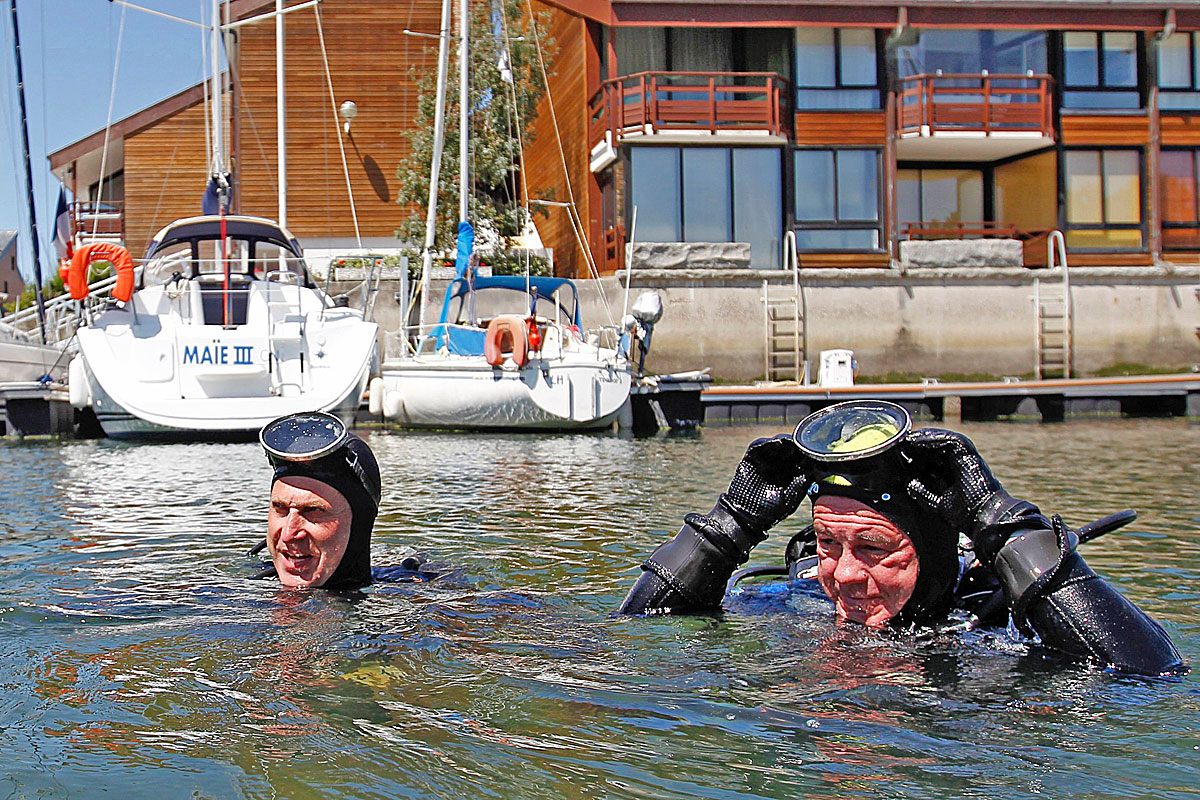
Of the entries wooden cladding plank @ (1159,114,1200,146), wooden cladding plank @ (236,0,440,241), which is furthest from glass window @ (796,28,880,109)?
wooden cladding plank @ (236,0,440,241)

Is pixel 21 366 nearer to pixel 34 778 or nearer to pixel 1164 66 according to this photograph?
pixel 34 778

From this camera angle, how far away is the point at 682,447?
56.0 feet

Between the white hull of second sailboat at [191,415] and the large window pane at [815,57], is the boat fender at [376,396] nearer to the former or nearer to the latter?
the white hull of second sailboat at [191,415]

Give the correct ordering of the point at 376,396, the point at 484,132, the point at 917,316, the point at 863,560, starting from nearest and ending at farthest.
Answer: the point at 863,560 < the point at 376,396 < the point at 917,316 < the point at 484,132

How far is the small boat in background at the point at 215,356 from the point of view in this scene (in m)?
18.2

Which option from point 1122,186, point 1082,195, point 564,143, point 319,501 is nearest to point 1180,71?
point 1122,186

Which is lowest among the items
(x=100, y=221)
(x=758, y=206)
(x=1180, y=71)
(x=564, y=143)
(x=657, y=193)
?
(x=758, y=206)

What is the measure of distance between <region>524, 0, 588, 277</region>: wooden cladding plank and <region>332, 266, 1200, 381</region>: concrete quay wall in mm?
4592

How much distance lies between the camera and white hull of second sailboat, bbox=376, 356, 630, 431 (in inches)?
786

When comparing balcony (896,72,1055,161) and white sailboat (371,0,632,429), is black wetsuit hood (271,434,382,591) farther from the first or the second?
balcony (896,72,1055,161)

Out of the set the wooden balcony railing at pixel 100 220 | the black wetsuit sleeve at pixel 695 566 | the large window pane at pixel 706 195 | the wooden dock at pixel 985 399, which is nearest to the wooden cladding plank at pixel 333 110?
the wooden balcony railing at pixel 100 220

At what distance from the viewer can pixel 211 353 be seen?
18469 millimetres

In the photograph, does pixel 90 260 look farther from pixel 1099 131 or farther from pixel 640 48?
pixel 1099 131

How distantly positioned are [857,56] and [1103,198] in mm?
7060
